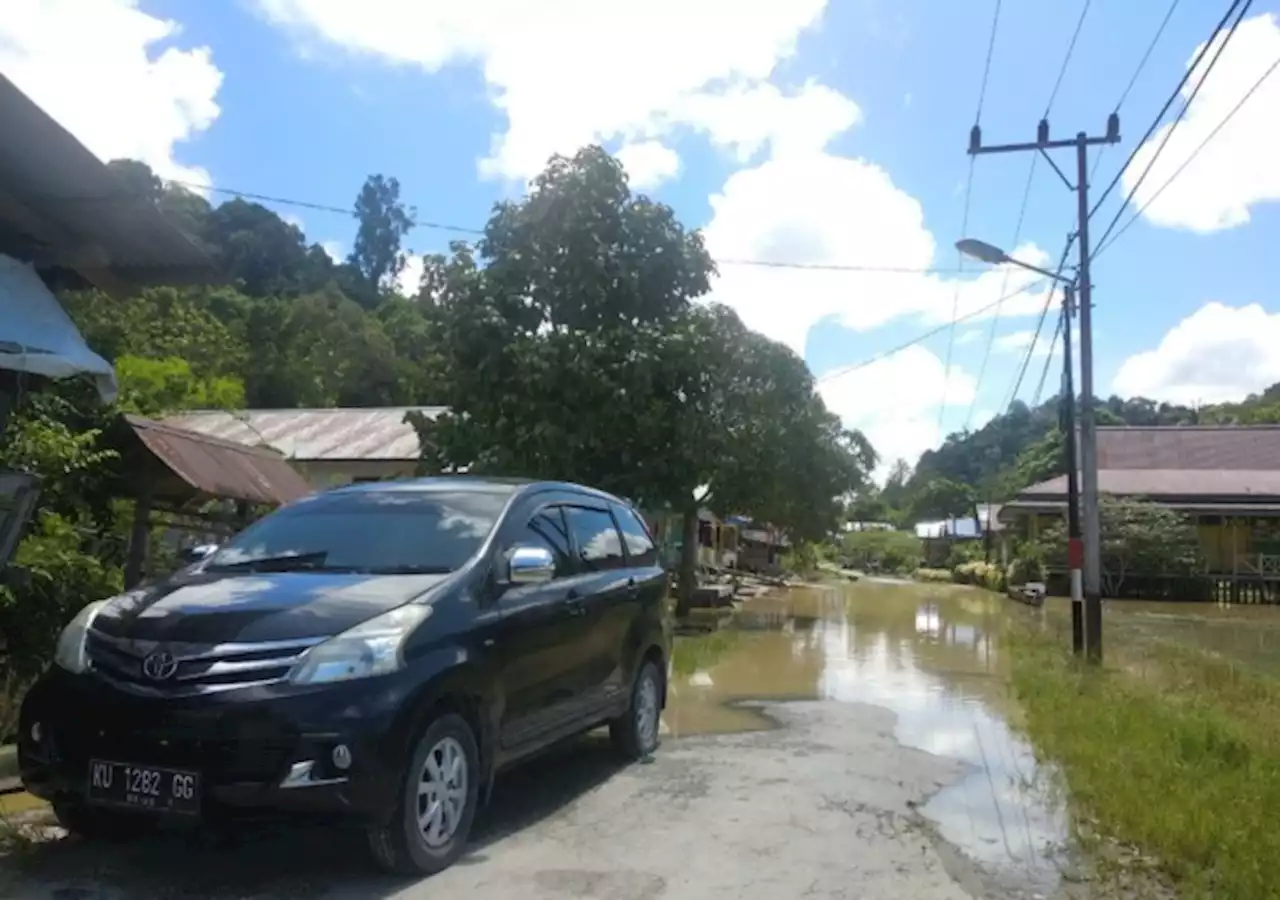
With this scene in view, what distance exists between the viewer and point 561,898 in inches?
186

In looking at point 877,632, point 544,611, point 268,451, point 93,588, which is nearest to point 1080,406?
point 877,632

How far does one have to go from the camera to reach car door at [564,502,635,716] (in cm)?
670

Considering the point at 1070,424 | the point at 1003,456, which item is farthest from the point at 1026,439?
the point at 1070,424

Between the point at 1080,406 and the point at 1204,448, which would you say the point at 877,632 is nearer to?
the point at 1080,406

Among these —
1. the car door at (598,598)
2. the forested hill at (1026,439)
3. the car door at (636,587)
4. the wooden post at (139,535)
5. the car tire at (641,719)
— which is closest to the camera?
the car door at (598,598)

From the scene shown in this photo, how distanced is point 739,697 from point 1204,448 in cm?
4105

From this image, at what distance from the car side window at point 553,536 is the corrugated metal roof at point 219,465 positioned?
281 centimetres

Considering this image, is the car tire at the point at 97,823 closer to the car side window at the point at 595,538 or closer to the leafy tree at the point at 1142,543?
the car side window at the point at 595,538

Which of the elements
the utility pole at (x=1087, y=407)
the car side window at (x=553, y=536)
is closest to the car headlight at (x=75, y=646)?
the car side window at (x=553, y=536)

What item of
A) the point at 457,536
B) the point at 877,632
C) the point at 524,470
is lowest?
the point at 877,632

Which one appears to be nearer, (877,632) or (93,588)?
(93,588)

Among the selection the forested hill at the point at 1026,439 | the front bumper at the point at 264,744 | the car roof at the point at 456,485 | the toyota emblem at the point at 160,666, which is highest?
the forested hill at the point at 1026,439

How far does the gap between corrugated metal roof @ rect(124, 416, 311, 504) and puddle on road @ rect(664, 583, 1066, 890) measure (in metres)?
4.51

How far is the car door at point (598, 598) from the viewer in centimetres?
670
